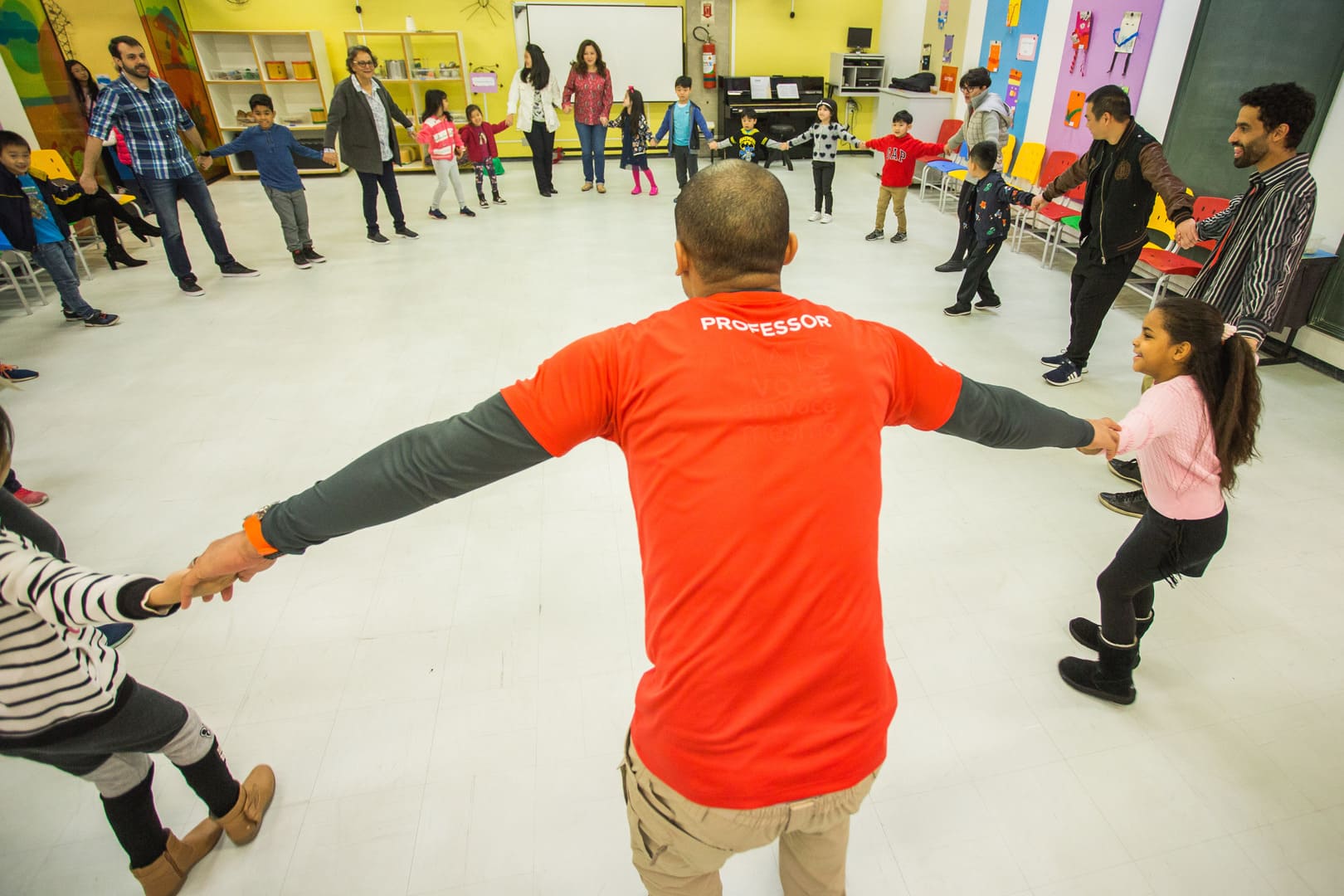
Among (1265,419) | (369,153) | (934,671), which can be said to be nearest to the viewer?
(934,671)

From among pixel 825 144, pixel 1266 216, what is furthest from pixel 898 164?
pixel 1266 216

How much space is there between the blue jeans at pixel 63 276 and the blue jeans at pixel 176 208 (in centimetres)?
62

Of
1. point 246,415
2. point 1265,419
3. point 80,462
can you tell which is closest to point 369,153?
point 246,415

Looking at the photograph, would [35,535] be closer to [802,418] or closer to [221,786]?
[221,786]

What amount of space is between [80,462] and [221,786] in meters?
2.50

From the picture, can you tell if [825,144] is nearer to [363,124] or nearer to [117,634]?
[363,124]

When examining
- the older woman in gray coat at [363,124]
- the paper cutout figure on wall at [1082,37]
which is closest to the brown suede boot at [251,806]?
the older woman in gray coat at [363,124]

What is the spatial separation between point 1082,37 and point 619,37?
6304 millimetres

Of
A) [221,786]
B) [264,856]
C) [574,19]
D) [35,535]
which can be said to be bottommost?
[264,856]

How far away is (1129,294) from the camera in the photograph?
5.37m

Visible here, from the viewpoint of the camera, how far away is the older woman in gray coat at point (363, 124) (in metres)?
6.05

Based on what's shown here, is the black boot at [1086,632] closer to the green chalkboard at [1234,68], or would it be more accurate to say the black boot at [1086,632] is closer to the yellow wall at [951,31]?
the green chalkboard at [1234,68]

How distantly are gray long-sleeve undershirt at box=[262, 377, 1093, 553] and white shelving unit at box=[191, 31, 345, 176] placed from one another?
33.1 feet

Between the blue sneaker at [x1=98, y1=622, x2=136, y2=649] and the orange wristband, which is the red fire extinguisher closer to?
the blue sneaker at [x1=98, y1=622, x2=136, y2=649]
